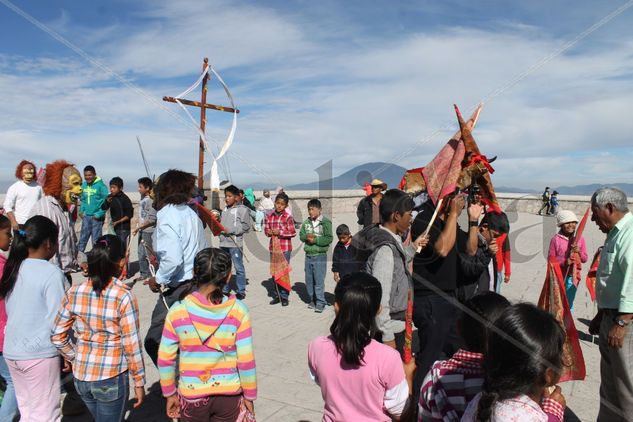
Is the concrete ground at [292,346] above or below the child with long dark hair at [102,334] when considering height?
below

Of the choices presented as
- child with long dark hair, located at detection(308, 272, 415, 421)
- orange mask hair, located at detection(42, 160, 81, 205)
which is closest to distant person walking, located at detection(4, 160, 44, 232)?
orange mask hair, located at detection(42, 160, 81, 205)

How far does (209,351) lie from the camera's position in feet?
9.08

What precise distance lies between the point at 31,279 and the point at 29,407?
2.74ft

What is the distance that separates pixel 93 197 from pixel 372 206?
5.64 meters

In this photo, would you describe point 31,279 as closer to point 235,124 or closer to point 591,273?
point 591,273

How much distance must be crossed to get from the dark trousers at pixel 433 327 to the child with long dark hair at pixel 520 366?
6.40ft

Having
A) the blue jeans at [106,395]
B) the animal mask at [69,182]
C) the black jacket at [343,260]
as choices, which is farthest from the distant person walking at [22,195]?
the black jacket at [343,260]

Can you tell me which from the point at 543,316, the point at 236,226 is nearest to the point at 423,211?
the point at 543,316

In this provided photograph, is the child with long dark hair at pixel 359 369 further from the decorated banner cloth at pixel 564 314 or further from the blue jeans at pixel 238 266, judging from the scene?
the blue jeans at pixel 238 266

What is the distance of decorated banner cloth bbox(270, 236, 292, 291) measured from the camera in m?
8.12

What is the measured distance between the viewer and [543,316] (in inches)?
71.1

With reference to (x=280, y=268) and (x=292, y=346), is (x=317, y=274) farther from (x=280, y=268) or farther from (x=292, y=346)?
(x=292, y=346)

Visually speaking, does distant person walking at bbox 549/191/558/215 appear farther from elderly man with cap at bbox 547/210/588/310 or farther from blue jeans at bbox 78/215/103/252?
blue jeans at bbox 78/215/103/252

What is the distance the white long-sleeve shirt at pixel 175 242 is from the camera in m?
3.93
